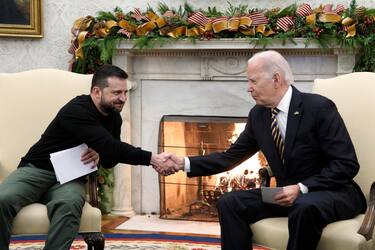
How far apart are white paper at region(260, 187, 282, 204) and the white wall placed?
2.73 m

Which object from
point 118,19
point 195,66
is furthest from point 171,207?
point 118,19

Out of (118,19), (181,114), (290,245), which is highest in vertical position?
(118,19)

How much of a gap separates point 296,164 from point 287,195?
0.22 metres

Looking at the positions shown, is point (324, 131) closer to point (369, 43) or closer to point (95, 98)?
point (95, 98)

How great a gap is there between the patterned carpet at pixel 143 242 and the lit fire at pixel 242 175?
71 cm

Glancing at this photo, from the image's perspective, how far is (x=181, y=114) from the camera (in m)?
5.58

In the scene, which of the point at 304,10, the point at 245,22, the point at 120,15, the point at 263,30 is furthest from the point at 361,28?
the point at 120,15

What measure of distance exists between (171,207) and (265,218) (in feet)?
8.08

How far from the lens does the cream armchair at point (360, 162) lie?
9.83 feet

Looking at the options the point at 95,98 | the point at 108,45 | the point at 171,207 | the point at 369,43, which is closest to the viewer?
the point at 95,98

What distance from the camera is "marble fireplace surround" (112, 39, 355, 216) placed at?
17.1ft

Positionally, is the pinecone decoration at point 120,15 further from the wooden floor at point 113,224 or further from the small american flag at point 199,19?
the wooden floor at point 113,224

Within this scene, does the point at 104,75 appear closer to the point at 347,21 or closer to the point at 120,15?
the point at 120,15

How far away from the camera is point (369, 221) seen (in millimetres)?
3062
